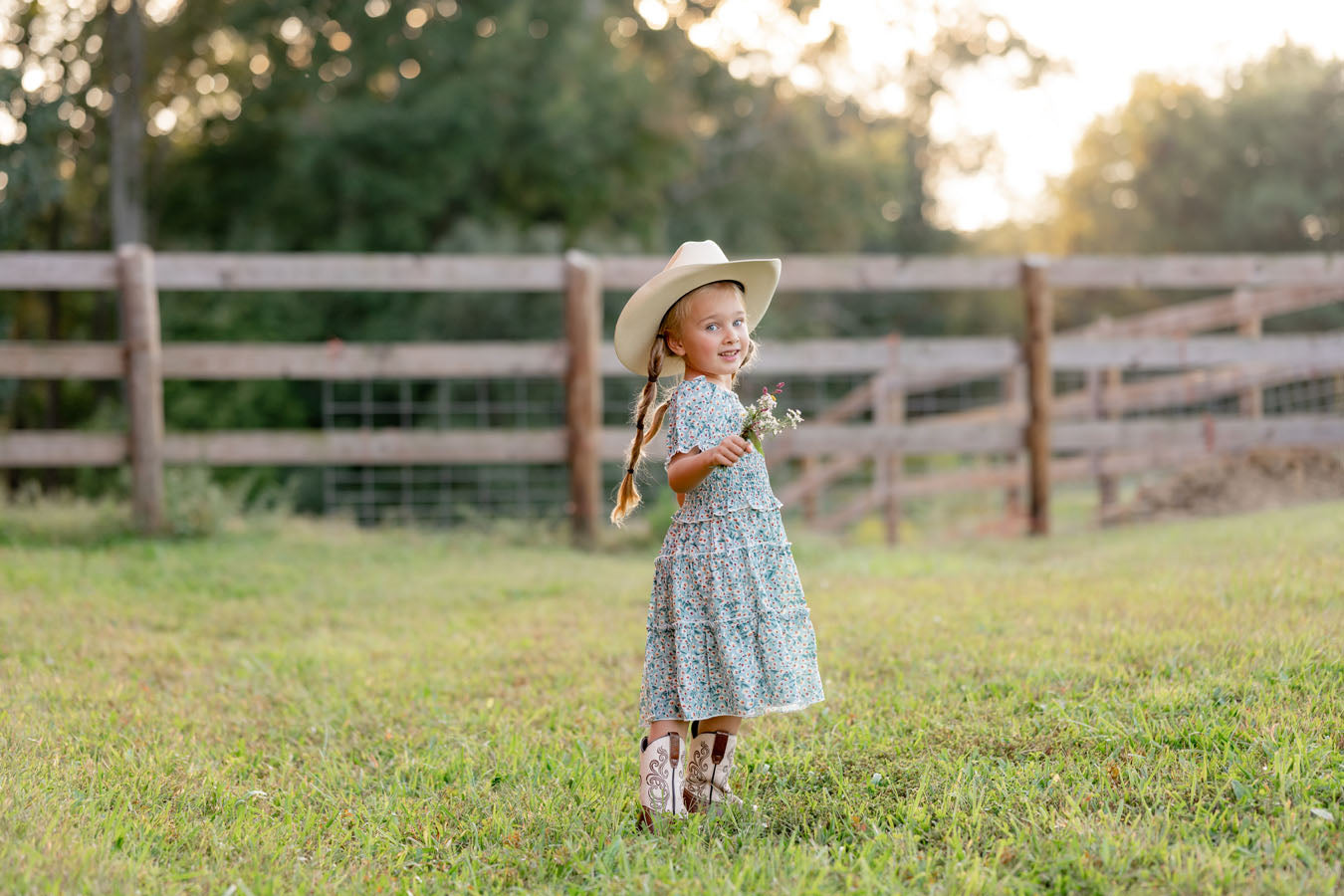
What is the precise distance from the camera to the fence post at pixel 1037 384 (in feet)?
26.7

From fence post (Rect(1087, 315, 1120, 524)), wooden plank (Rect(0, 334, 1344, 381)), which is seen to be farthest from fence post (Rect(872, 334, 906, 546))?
fence post (Rect(1087, 315, 1120, 524))

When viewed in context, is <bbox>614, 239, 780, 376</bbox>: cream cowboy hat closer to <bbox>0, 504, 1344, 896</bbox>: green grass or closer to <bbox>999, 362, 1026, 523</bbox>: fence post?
<bbox>0, 504, 1344, 896</bbox>: green grass

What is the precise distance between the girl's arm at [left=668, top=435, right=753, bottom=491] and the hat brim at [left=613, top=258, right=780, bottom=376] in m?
0.35

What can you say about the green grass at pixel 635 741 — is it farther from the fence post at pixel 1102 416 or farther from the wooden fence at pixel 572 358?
the fence post at pixel 1102 416

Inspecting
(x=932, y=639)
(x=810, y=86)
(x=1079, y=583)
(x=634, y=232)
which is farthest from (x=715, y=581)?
(x=810, y=86)

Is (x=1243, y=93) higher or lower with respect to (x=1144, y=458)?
higher

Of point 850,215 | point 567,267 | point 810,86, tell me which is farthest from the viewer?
point 810,86

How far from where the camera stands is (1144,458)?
9773mm

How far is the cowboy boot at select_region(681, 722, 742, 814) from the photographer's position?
2918 millimetres

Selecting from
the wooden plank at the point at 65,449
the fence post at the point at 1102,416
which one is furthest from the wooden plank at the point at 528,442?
the fence post at the point at 1102,416

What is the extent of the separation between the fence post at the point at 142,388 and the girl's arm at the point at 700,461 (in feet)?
18.5

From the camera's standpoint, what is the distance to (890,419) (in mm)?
10109

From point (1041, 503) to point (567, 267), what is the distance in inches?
147

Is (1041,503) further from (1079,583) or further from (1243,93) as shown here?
(1243,93)
